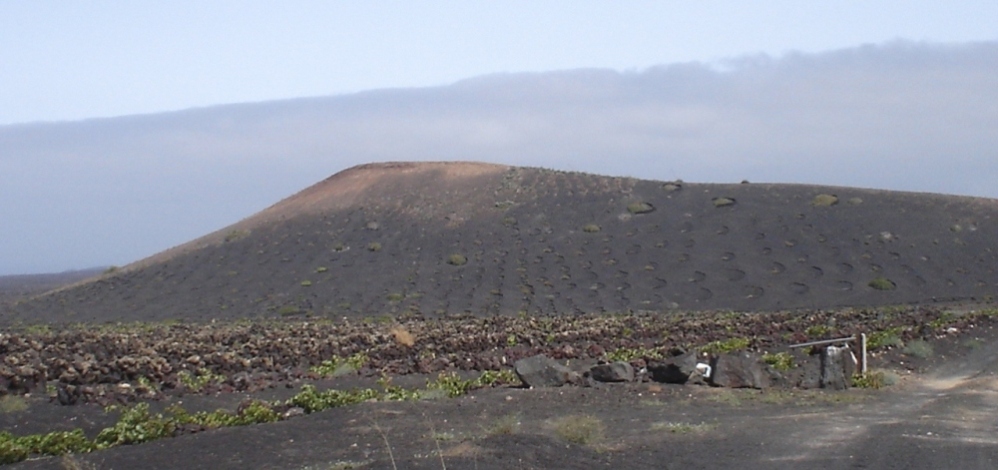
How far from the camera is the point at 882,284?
49656mm

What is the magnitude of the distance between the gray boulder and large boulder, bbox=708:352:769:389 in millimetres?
1283

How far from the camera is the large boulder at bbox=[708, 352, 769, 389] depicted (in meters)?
16.7

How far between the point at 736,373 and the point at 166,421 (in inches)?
332

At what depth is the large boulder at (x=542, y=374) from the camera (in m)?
16.8

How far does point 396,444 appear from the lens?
11.6 m

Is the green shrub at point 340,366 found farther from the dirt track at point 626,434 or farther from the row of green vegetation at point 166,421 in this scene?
the dirt track at point 626,434

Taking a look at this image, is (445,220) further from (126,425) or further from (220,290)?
(126,425)

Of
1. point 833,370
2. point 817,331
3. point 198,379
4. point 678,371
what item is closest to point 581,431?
point 678,371

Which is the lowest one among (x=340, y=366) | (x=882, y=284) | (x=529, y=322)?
(x=882, y=284)

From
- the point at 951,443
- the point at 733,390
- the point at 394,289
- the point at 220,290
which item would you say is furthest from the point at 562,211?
the point at 951,443

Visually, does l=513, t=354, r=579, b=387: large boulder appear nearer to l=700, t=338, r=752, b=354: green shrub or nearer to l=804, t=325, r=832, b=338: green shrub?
l=700, t=338, r=752, b=354: green shrub

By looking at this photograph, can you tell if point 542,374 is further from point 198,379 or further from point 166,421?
point 198,379

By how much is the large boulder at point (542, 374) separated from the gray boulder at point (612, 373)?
0.36 metres

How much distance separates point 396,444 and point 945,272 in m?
45.8
